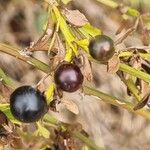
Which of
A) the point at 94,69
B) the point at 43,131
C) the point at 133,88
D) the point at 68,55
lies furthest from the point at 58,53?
the point at 94,69

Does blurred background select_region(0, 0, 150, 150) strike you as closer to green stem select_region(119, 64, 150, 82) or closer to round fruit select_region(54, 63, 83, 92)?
green stem select_region(119, 64, 150, 82)

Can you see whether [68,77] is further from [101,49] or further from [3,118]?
[3,118]

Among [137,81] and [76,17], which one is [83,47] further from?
[137,81]

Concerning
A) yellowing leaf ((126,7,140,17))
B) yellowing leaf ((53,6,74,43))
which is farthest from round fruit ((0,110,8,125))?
yellowing leaf ((126,7,140,17))

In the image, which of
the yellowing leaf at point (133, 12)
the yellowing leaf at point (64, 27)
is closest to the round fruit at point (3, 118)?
the yellowing leaf at point (64, 27)

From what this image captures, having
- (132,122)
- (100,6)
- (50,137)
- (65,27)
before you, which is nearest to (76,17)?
(65,27)

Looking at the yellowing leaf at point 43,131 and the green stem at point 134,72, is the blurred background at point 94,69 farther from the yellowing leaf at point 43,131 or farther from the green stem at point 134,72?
the green stem at point 134,72
